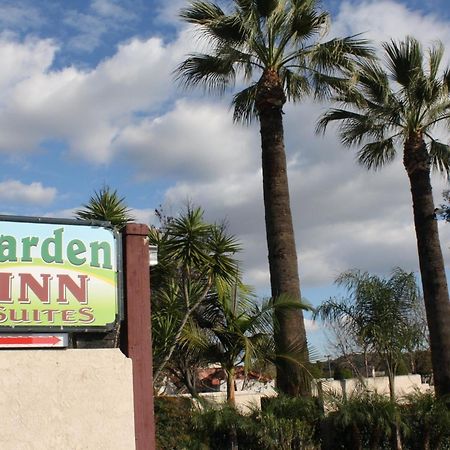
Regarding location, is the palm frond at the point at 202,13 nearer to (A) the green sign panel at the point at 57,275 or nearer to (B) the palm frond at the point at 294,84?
(B) the palm frond at the point at 294,84

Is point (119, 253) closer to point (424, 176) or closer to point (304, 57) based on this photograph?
point (304, 57)

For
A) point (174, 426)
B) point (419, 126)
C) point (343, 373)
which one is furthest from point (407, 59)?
point (343, 373)

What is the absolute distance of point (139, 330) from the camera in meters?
7.66

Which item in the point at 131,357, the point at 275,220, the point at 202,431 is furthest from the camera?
the point at 275,220

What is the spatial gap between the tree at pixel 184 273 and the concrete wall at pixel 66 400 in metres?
5.33

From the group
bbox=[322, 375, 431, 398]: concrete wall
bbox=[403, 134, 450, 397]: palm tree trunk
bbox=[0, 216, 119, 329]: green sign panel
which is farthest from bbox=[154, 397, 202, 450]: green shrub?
bbox=[403, 134, 450, 397]: palm tree trunk

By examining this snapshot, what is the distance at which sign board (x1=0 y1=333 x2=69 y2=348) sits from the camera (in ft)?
23.3

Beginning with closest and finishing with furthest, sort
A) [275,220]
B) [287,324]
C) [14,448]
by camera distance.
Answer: [14,448], [287,324], [275,220]

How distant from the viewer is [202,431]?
11.5 metres

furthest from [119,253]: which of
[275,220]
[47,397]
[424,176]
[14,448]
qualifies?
[424,176]

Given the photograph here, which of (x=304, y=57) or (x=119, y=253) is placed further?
(x=304, y=57)

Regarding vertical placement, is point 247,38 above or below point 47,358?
above

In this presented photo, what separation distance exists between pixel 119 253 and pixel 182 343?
20.2 feet

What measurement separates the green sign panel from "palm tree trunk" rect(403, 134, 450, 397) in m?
10.2
